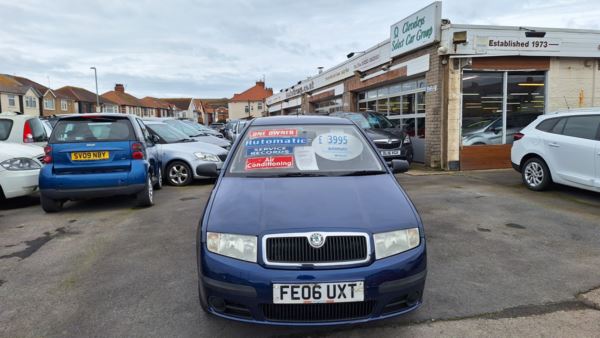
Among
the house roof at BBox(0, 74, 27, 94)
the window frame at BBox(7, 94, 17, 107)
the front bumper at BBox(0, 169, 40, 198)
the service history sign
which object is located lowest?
the front bumper at BBox(0, 169, 40, 198)

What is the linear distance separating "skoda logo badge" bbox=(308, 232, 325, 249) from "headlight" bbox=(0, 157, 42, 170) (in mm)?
6683

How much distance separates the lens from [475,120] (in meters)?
11.5

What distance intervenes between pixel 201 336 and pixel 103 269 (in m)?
1.87

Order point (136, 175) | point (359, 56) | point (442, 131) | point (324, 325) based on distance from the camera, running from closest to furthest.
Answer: point (324, 325)
point (136, 175)
point (442, 131)
point (359, 56)

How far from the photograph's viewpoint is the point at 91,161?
6.52 metres

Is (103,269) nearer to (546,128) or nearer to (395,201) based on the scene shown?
(395,201)

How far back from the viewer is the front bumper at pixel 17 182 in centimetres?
701

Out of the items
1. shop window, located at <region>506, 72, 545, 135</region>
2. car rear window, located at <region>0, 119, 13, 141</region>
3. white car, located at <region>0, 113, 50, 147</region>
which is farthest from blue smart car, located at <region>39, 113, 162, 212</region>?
shop window, located at <region>506, 72, 545, 135</region>

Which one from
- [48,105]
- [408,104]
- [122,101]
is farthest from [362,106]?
[122,101]

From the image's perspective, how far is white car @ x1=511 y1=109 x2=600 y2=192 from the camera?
272 inches

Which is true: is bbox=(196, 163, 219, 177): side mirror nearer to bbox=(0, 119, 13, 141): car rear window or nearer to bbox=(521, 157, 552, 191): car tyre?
bbox=(521, 157, 552, 191): car tyre

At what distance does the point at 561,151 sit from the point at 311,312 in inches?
266

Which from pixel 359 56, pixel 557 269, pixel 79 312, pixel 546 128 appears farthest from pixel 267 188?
pixel 359 56

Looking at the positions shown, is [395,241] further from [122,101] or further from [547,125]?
[122,101]
